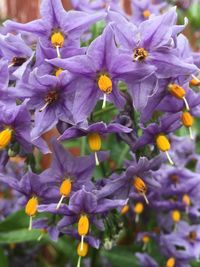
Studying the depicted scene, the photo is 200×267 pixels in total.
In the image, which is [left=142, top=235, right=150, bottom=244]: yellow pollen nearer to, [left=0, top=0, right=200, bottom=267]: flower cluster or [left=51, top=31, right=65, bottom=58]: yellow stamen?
[left=0, top=0, right=200, bottom=267]: flower cluster

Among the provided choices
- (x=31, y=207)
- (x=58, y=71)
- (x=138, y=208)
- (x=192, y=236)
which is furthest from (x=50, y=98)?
(x=192, y=236)

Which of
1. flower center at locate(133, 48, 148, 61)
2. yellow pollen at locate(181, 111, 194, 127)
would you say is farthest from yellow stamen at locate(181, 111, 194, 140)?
flower center at locate(133, 48, 148, 61)

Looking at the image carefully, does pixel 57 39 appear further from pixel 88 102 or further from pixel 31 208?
pixel 31 208

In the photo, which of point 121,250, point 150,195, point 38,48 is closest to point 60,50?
point 38,48

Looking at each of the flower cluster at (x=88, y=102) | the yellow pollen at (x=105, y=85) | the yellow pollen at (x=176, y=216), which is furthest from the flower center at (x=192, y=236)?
the yellow pollen at (x=105, y=85)

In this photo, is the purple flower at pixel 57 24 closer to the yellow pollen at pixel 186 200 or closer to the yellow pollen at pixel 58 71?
the yellow pollen at pixel 58 71

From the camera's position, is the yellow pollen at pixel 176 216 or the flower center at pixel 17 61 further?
the yellow pollen at pixel 176 216
